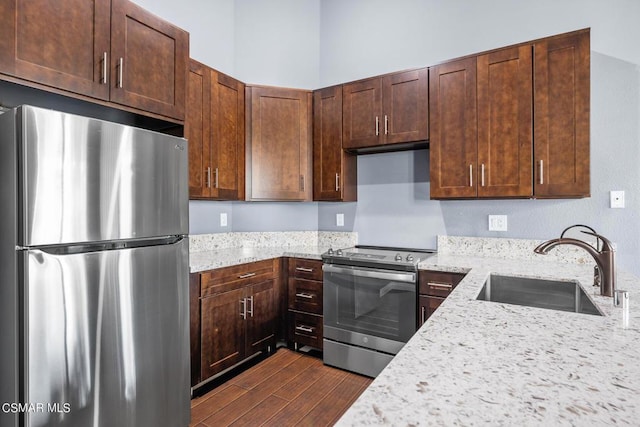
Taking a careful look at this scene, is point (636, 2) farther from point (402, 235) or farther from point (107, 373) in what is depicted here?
point (107, 373)

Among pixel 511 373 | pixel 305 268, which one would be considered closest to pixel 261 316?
pixel 305 268

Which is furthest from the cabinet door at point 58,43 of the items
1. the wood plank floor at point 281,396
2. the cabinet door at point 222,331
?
the wood plank floor at point 281,396

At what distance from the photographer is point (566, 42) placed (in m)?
2.09

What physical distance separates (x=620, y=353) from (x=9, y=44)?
2.37m

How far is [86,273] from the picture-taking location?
1377 millimetres

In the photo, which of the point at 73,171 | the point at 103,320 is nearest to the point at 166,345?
the point at 103,320

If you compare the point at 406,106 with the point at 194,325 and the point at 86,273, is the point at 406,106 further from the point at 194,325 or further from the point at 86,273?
the point at 86,273

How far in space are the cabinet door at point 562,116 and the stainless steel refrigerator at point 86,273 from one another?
2.25 meters

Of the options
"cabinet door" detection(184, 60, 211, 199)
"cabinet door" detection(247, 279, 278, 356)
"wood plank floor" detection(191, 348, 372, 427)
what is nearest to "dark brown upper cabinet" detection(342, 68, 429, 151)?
"cabinet door" detection(184, 60, 211, 199)

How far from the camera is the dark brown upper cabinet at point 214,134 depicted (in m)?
2.48

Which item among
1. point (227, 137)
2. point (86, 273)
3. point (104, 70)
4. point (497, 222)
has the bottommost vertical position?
point (86, 273)

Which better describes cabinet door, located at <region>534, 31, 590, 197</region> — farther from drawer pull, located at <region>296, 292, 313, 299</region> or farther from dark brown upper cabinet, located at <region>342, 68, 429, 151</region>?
drawer pull, located at <region>296, 292, 313, 299</region>

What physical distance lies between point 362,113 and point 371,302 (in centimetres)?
155

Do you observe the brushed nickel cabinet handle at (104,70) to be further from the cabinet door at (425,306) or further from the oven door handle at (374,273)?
the cabinet door at (425,306)
